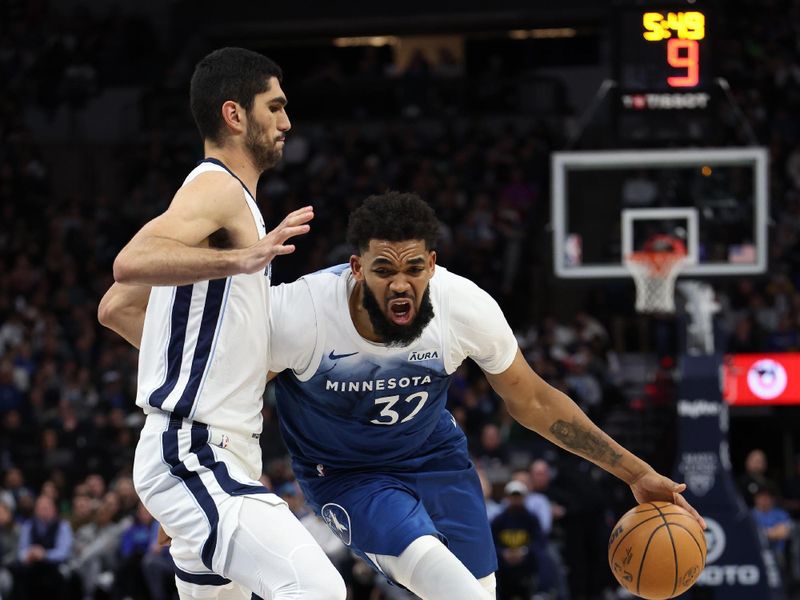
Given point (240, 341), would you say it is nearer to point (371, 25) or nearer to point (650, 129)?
point (650, 129)

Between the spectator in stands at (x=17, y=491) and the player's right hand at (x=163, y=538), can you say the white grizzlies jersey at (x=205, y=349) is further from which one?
the spectator in stands at (x=17, y=491)

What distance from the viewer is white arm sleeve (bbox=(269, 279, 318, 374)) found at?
16.3ft

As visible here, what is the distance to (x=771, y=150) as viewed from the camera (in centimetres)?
1823

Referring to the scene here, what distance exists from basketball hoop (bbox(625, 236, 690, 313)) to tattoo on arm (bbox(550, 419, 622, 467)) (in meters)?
6.56

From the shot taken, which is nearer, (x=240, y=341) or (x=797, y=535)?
(x=240, y=341)

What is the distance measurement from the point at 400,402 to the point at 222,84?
4.35 ft

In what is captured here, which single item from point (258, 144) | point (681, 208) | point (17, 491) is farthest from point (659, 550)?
point (17, 491)

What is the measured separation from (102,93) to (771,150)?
1045 cm

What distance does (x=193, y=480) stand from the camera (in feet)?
15.4

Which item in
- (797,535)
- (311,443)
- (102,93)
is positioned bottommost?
(797,535)

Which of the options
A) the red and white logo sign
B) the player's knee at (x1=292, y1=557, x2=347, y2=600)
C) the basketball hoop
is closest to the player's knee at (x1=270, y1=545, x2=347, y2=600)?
the player's knee at (x1=292, y1=557, x2=347, y2=600)

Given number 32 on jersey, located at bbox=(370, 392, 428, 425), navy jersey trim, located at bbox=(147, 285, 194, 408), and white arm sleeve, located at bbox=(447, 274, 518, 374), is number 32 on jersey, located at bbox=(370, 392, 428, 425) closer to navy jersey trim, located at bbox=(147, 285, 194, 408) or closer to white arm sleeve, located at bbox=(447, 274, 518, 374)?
white arm sleeve, located at bbox=(447, 274, 518, 374)

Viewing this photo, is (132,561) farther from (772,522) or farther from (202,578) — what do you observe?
(202,578)

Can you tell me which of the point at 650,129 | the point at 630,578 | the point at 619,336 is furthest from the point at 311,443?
the point at 619,336
